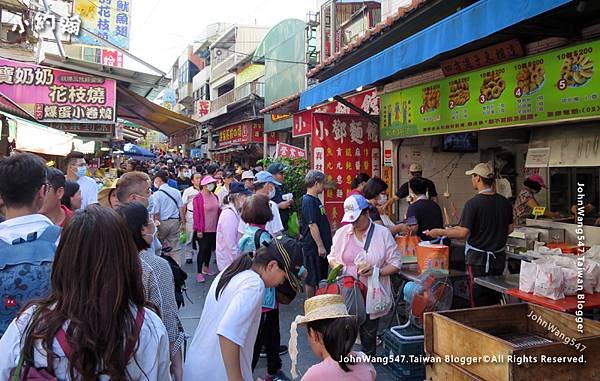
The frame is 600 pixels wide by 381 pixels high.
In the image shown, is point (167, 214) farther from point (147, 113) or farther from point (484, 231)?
point (147, 113)

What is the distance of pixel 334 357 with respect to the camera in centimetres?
248

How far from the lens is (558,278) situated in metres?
3.79

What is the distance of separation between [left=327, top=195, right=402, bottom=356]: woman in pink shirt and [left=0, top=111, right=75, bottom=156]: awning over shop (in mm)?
5220

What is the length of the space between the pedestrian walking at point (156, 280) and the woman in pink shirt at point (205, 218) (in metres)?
5.61

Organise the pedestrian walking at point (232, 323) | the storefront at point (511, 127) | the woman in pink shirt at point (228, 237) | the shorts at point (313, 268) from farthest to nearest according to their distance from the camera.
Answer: the shorts at point (313, 268) < the woman in pink shirt at point (228, 237) < the storefront at point (511, 127) < the pedestrian walking at point (232, 323)

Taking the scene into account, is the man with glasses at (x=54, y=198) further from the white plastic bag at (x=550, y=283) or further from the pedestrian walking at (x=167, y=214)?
the white plastic bag at (x=550, y=283)

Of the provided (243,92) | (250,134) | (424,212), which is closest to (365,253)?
(424,212)

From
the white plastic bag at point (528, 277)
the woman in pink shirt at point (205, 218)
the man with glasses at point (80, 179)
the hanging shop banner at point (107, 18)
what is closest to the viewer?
the white plastic bag at point (528, 277)

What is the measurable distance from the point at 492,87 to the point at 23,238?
18.7 feet

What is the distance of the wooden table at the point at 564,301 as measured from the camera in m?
3.58

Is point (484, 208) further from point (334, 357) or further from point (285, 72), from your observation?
point (285, 72)

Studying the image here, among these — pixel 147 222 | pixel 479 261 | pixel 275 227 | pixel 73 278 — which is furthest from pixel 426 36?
pixel 73 278

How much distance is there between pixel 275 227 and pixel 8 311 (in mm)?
4011

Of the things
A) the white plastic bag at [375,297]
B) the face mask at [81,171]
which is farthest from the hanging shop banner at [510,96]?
the face mask at [81,171]
